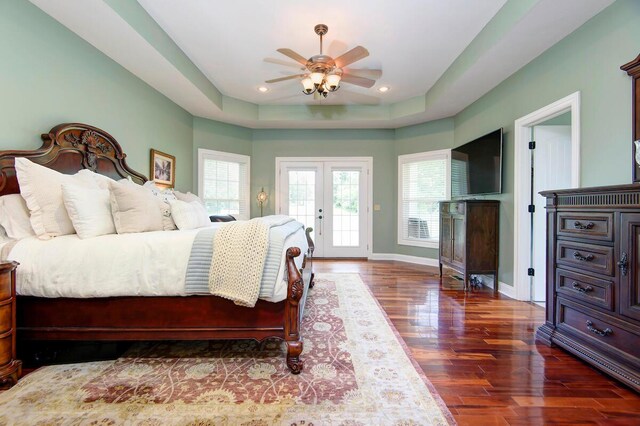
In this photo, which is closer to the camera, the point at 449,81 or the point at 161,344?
the point at 161,344

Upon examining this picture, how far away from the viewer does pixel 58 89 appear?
2.39m

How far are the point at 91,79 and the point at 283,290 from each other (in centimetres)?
289

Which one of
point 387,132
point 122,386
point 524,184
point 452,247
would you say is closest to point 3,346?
point 122,386

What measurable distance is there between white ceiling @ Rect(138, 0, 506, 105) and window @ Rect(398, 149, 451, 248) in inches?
60.5

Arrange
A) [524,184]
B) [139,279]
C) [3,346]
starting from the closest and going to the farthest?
1. [3,346]
2. [139,279]
3. [524,184]

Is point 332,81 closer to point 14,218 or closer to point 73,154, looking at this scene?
point 73,154

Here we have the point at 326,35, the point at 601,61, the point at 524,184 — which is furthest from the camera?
the point at 524,184

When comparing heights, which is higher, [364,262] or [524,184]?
[524,184]

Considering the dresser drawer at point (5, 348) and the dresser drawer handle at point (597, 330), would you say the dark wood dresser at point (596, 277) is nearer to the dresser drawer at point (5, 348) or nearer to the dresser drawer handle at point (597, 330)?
the dresser drawer handle at point (597, 330)

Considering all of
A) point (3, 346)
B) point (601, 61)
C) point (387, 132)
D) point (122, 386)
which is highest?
point (387, 132)

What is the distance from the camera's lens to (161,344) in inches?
80.8

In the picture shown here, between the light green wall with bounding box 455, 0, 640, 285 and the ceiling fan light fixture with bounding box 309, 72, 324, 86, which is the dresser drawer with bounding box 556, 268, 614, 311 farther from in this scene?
the ceiling fan light fixture with bounding box 309, 72, 324, 86

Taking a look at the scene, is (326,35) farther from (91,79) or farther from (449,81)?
(91,79)

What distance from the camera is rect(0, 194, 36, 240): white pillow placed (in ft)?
Result: 6.08
